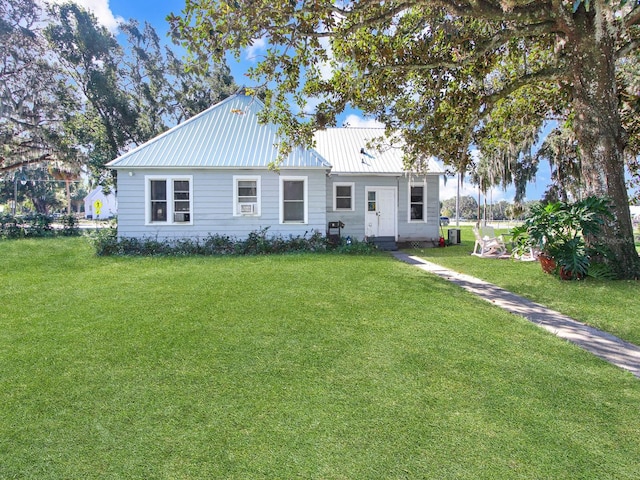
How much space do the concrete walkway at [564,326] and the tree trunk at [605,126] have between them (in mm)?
2626

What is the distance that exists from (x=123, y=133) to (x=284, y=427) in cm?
2308

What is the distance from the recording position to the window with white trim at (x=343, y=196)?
571 inches

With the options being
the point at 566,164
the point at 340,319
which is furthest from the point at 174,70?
the point at 340,319

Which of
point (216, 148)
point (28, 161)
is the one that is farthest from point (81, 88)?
point (216, 148)

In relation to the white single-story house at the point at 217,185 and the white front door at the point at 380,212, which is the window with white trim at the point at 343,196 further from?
the white single-story house at the point at 217,185

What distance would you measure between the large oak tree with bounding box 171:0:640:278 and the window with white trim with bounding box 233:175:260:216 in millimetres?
3249

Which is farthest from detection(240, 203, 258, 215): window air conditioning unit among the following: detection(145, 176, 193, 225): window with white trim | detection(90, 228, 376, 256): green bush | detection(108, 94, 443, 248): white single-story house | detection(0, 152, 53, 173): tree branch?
detection(0, 152, 53, 173): tree branch

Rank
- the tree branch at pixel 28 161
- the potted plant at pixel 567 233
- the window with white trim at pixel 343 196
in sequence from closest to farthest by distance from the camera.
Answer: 1. the potted plant at pixel 567 233
2. the window with white trim at pixel 343 196
3. the tree branch at pixel 28 161

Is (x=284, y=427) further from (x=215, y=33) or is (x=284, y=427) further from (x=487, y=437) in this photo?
(x=215, y=33)

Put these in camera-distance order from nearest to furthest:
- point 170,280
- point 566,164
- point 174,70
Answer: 1. point 170,280
2. point 566,164
3. point 174,70

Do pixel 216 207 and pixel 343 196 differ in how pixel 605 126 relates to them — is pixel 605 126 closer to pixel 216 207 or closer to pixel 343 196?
pixel 343 196

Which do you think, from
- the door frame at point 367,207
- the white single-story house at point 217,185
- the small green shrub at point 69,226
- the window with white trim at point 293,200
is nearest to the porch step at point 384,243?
the door frame at point 367,207

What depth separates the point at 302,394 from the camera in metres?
2.89

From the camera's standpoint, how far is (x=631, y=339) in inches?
164
